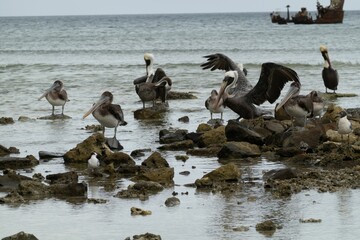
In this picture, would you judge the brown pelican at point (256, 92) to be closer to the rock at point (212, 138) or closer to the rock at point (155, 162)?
the rock at point (212, 138)

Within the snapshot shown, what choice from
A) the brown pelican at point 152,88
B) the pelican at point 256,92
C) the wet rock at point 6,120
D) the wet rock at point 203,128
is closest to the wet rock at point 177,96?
the brown pelican at point 152,88

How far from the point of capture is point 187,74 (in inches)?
1105

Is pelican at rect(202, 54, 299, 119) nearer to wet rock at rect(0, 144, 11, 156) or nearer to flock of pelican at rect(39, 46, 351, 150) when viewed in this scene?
flock of pelican at rect(39, 46, 351, 150)

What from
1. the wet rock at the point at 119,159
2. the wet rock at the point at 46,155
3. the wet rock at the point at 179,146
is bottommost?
the wet rock at the point at 179,146

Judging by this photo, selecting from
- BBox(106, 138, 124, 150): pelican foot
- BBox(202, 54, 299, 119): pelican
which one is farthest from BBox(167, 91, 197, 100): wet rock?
BBox(106, 138, 124, 150): pelican foot

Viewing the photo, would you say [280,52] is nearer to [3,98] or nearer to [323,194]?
[3,98]

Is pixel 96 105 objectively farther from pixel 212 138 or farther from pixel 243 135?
pixel 243 135

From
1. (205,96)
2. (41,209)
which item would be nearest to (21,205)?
(41,209)

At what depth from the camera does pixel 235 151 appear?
1165cm

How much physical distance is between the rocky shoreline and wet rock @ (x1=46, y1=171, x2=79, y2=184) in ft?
0.03

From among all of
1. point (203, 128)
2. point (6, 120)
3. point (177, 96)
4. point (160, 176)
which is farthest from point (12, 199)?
point (177, 96)

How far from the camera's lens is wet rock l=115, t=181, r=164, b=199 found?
9.39 m

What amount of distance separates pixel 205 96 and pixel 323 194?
11542mm

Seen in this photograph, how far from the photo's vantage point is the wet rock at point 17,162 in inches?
440
